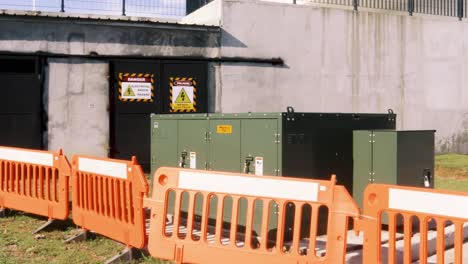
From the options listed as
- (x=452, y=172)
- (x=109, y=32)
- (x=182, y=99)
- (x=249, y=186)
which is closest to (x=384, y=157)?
(x=249, y=186)

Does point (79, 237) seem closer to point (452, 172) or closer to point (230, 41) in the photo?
point (230, 41)

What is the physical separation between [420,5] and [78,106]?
11.7 metres

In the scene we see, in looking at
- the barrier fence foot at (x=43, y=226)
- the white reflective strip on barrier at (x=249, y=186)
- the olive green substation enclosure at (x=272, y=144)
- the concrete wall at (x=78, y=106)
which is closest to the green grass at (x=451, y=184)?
the olive green substation enclosure at (x=272, y=144)

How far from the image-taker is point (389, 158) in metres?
6.52

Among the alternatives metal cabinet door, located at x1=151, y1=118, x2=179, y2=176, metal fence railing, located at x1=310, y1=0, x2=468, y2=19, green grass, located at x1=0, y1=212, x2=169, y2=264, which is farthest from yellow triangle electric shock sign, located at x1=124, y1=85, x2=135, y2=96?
metal fence railing, located at x1=310, y1=0, x2=468, y2=19

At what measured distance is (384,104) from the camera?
15602mm

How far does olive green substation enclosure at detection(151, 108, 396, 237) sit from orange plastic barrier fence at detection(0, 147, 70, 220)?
1.59 meters

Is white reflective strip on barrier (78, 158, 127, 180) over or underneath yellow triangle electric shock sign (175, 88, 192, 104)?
underneath

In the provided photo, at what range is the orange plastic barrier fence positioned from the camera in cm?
706

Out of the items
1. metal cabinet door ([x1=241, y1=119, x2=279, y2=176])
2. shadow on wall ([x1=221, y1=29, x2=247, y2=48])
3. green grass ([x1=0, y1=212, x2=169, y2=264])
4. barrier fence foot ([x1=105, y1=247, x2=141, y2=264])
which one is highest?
shadow on wall ([x1=221, y1=29, x2=247, y2=48])

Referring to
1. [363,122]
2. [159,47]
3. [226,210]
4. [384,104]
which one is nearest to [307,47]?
[384,104]

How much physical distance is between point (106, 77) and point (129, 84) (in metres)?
0.59

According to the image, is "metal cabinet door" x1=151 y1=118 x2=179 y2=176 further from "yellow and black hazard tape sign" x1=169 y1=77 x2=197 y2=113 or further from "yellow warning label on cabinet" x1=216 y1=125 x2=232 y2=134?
"yellow and black hazard tape sign" x1=169 y1=77 x2=197 y2=113

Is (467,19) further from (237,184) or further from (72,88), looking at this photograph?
(237,184)
